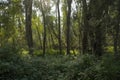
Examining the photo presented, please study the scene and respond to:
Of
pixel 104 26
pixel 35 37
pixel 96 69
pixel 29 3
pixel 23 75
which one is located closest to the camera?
pixel 96 69

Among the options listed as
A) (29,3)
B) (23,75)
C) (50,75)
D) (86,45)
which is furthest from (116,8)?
(29,3)

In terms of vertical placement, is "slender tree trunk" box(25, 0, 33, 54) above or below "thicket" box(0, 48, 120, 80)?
above

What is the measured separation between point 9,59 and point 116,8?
496 cm

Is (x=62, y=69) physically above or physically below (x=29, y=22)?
below

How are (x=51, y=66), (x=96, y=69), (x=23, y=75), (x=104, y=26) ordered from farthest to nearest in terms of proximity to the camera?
(x=51, y=66) → (x=104, y=26) → (x=23, y=75) → (x=96, y=69)

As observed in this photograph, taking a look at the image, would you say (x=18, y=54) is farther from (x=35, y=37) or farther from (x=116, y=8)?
(x=35, y=37)

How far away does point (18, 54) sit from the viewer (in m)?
10.0

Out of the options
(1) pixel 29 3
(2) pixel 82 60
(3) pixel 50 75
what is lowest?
(3) pixel 50 75

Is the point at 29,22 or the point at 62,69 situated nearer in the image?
the point at 62,69

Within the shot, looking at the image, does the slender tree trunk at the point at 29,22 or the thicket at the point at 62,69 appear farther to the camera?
the slender tree trunk at the point at 29,22

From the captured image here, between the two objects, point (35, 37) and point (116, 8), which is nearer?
point (116, 8)

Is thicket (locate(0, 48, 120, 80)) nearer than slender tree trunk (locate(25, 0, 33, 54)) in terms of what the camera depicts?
Yes

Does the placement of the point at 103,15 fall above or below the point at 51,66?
above

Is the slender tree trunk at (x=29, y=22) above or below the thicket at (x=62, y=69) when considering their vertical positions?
above
